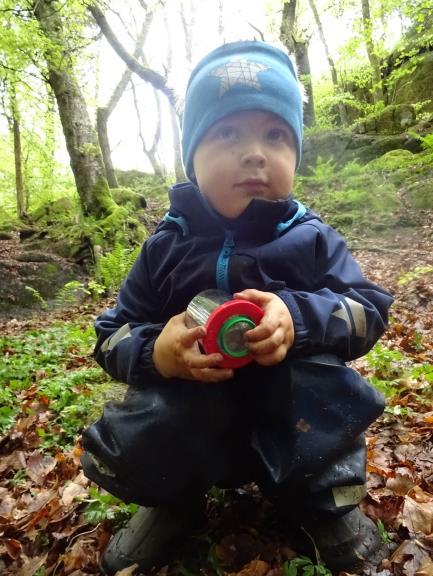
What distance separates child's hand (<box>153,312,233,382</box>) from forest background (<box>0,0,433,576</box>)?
704 millimetres

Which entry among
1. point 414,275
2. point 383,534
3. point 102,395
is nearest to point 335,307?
point 383,534

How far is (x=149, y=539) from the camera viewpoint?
171 cm

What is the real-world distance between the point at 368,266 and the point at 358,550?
6.43 m

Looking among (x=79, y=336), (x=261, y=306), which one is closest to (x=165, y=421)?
(x=261, y=306)

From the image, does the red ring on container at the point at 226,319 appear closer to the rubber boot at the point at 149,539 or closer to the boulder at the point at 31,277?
the rubber boot at the point at 149,539

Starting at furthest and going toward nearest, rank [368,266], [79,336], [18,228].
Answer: [18,228] → [368,266] → [79,336]

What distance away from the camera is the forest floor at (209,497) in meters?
1.70

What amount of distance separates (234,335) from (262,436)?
0.51 m

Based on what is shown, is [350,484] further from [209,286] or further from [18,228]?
[18,228]

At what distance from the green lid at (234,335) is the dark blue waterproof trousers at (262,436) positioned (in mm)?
272

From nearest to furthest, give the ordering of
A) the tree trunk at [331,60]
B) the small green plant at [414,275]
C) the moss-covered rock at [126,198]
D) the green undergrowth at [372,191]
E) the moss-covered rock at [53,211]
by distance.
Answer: the small green plant at [414,275] < the green undergrowth at [372,191] < the moss-covered rock at [126,198] < the moss-covered rock at [53,211] < the tree trunk at [331,60]

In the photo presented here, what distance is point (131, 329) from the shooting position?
1775 mm

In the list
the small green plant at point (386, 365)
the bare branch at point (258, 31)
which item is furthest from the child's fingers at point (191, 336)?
Result: the small green plant at point (386, 365)

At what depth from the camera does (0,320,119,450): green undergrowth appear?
3189mm
